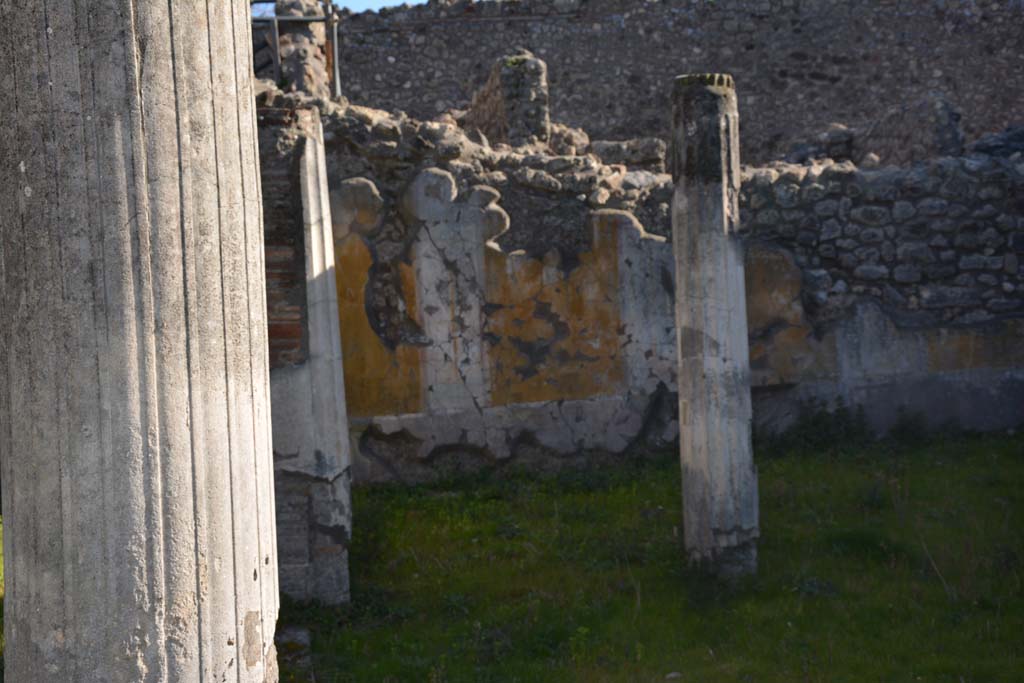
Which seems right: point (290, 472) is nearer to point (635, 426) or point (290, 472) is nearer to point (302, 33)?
point (635, 426)

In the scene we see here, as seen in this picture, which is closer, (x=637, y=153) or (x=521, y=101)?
(x=521, y=101)

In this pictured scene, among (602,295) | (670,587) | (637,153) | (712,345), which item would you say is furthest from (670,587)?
(637,153)

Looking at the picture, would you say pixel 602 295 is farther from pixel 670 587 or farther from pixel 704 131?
pixel 670 587

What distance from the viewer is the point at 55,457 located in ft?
6.44

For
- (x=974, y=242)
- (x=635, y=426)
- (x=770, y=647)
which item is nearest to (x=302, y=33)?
(x=635, y=426)

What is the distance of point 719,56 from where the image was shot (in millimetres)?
14812

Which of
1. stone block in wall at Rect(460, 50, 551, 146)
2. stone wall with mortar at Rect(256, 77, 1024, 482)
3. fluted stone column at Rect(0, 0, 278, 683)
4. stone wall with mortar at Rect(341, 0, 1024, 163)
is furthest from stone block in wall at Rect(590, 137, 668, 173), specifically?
fluted stone column at Rect(0, 0, 278, 683)

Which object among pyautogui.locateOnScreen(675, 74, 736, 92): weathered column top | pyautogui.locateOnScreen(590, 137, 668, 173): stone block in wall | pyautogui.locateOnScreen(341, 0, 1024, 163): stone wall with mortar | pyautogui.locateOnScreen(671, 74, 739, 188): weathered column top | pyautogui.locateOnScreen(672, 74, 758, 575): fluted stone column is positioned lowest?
pyautogui.locateOnScreen(672, 74, 758, 575): fluted stone column

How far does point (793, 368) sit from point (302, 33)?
6.55 m

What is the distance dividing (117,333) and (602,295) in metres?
6.22

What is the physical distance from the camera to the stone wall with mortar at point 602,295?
763cm

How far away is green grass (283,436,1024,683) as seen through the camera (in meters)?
4.60

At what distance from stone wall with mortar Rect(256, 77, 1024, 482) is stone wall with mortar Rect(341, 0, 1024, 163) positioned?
6151mm

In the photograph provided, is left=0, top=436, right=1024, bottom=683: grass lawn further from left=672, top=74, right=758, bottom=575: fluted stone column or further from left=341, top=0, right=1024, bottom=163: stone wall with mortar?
left=341, top=0, right=1024, bottom=163: stone wall with mortar
